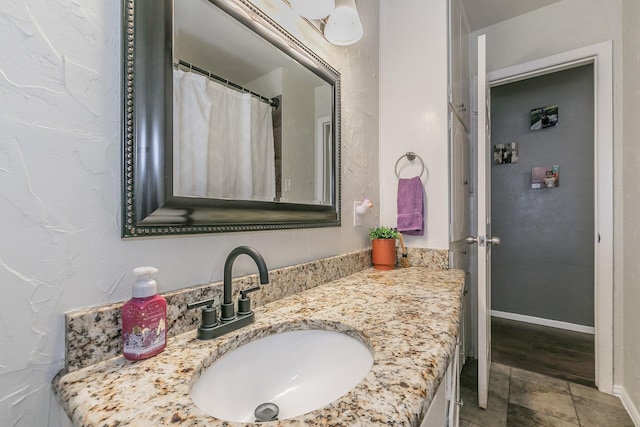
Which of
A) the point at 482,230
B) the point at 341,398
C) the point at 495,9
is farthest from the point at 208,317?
the point at 495,9

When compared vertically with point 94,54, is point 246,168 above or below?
below

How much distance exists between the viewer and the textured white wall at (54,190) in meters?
0.46

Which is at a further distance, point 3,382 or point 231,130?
point 231,130

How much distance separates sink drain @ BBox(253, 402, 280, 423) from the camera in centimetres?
57

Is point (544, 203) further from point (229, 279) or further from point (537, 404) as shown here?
point (229, 279)

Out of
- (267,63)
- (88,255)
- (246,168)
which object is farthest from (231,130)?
(88,255)

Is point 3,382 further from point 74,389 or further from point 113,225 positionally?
point 113,225

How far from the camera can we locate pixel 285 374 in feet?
2.27

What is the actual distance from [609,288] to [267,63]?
2.23 meters

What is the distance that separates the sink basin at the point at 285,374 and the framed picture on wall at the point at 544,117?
3220 mm

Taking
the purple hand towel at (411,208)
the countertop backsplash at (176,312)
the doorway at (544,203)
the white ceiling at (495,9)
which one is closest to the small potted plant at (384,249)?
the purple hand towel at (411,208)

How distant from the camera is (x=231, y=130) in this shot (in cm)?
80

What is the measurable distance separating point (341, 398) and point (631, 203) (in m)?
1.96

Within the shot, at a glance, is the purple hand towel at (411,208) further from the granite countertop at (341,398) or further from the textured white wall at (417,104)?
the granite countertop at (341,398)
